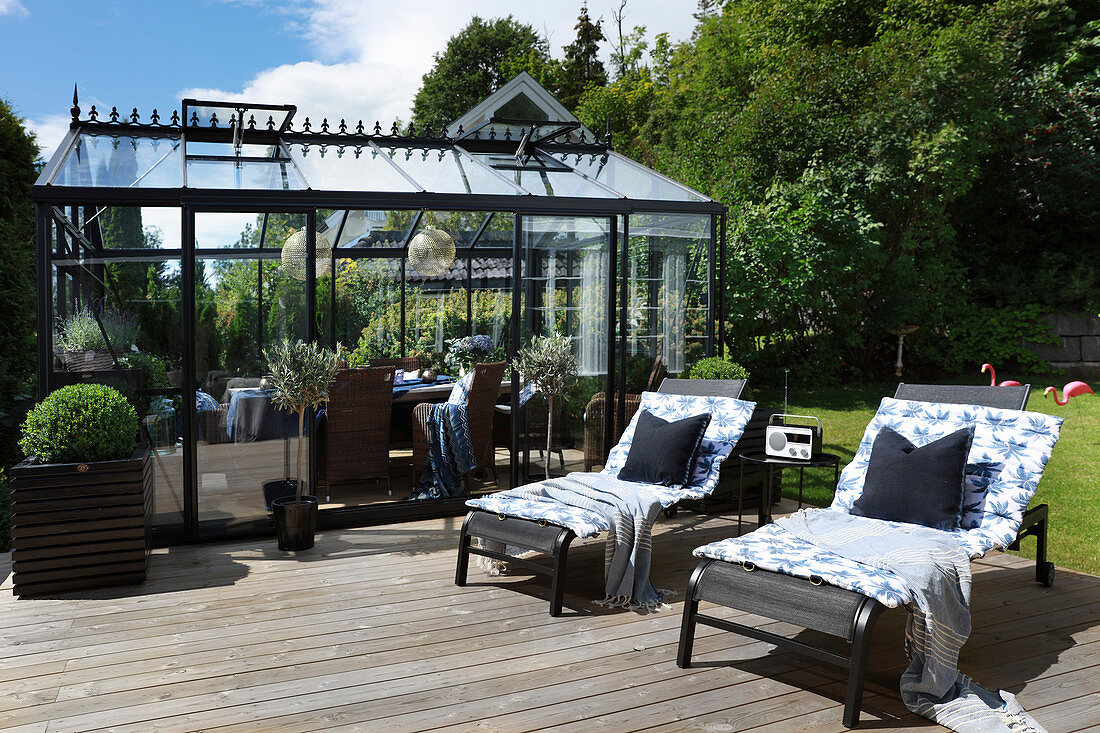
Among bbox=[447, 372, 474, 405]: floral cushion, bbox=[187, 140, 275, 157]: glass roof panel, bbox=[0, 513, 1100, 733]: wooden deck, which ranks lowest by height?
bbox=[0, 513, 1100, 733]: wooden deck

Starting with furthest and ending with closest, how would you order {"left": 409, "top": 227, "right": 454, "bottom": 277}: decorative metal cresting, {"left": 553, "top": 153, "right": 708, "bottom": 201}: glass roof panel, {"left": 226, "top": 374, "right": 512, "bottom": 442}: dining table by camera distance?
{"left": 409, "top": 227, "right": 454, "bottom": 277}: decorative metal cresting → {"left": 553, "top": 153, "right": 708, "bottom": 201}: glass roof panel → {"left": 226, "top": 374, "right": 512, "bottom": 442}: dining table

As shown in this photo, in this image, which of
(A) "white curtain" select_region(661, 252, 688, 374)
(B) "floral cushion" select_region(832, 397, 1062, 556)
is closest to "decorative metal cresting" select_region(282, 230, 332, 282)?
(A) "white curtain" select_region(661, 252, 688, 374)

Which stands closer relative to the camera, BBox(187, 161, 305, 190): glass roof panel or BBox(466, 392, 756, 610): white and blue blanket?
BBox(466, 392, 756, 610): white and blue blanket

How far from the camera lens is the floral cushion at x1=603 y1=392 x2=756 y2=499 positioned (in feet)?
16.5

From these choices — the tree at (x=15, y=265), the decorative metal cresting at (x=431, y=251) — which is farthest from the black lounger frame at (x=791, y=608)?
the decorative metal cresting at (x=431, y=251)

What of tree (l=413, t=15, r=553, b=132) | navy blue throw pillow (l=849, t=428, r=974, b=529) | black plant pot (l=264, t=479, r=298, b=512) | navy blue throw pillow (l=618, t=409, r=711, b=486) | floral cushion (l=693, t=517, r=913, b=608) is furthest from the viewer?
tree (l=413, t=15, r=553, b=132)

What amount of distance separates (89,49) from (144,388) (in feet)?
54.1

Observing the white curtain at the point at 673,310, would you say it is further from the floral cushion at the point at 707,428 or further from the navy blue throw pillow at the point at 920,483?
the navy blue throw pillow at the point at 920,483

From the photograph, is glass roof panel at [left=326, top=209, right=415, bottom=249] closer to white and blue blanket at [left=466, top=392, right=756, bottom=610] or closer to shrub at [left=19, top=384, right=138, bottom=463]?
shrub at [left=19, top=384, right=138, bottom=463]

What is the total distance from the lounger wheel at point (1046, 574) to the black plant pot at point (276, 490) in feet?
15.8

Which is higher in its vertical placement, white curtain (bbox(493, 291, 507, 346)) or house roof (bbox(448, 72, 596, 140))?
house roof (bbox(448, 72, 596, 140))

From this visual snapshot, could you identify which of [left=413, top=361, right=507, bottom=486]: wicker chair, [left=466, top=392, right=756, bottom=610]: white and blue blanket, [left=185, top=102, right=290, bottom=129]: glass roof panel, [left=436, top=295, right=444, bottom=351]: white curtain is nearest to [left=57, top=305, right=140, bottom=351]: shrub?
[left=185, top=102, right=290, bottom=129]: glass roof panel

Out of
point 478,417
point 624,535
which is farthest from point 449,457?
point 624,535

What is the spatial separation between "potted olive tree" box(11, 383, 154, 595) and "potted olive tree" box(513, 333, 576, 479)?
2.80 metres
